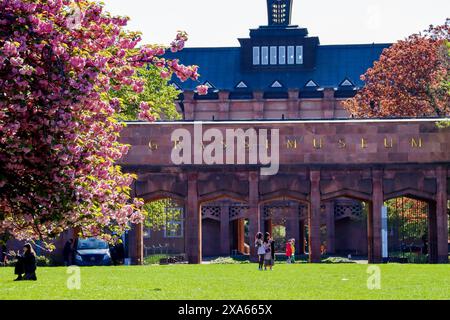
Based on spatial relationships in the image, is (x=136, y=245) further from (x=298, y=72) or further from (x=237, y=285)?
(x=298, y=72)

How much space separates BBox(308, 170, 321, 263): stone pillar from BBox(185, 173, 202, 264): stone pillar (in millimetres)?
5067

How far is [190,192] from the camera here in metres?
47.7

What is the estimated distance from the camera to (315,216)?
47469 millimetres

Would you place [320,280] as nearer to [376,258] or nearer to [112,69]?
[112,69]

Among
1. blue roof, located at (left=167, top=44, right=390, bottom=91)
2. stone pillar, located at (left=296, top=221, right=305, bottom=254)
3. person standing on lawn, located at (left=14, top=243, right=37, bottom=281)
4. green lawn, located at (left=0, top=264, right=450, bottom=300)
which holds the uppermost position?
blue roof, located at (left=167, top=44, right=390, bottom=91)

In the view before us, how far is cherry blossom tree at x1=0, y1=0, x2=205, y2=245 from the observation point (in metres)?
19.1

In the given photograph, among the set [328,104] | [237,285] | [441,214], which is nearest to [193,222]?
[441,214]

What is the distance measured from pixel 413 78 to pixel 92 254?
2319cm

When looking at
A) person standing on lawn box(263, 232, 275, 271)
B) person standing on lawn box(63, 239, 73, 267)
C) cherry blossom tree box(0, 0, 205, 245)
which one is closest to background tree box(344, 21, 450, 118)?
person standing on lawn box(63, 239, 73, 267)

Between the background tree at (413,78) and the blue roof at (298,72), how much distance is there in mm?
29211

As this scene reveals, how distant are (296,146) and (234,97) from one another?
45685 mm

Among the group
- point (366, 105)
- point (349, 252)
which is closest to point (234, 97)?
point (349, 252)

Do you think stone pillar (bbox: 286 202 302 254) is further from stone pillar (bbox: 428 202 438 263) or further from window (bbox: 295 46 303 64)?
stone pillar (bbox: 428 202 438 263)

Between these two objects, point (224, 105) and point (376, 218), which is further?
point (224, 105)
